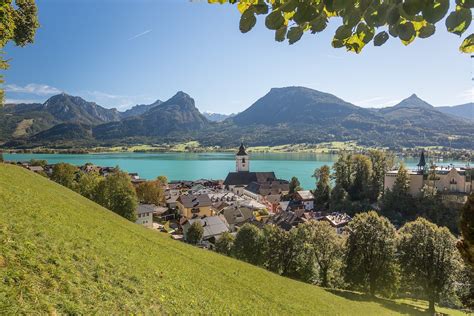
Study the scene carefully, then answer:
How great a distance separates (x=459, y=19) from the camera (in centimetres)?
158

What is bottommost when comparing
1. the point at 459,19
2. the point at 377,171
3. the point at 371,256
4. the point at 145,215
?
the point at 145,215

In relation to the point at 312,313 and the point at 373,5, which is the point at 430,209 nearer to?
the point at 312,313

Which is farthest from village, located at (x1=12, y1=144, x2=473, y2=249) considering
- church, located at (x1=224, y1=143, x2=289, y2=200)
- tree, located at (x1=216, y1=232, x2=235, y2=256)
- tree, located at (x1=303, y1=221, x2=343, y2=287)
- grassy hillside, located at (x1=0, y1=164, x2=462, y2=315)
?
grassy hillside, located at (x1=0, y1=164, x2=462, y2=315)

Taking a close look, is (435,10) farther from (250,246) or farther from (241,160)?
(241,160)

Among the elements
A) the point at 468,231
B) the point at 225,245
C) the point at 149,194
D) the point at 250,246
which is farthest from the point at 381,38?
the point at 149,194

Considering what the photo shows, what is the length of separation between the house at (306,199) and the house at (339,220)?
11608mm

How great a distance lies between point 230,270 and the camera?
1557 cm

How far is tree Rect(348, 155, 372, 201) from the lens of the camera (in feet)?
179

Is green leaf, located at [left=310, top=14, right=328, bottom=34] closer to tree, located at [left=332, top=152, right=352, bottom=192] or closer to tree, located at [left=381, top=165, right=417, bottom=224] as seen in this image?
tree, located at [left=381, top=165, right=417, bottom=224]

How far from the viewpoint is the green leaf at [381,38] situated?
1891mm

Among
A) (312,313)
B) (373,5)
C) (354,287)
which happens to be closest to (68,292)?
(373,5)

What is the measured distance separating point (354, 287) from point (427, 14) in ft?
97.4

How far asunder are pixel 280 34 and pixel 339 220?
47.5m

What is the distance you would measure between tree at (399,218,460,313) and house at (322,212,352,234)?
696 inches
